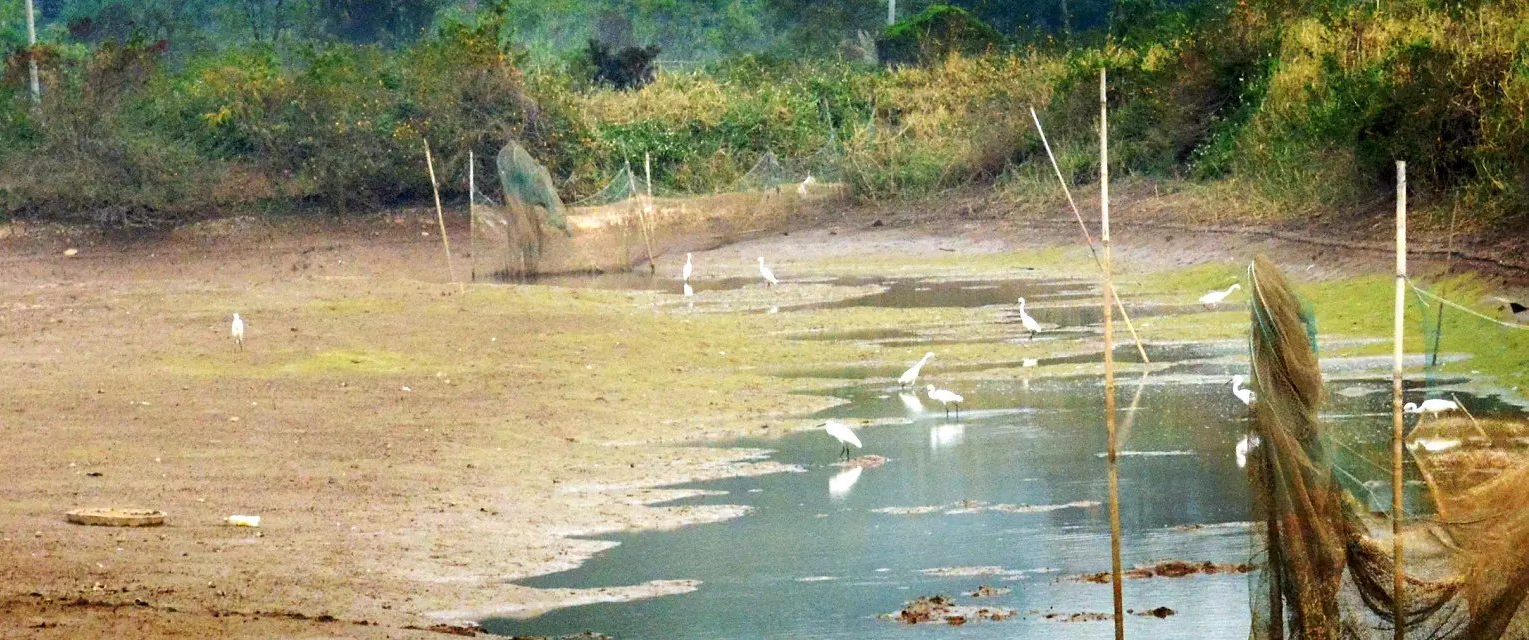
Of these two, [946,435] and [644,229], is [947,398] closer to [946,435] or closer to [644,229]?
[946,435]

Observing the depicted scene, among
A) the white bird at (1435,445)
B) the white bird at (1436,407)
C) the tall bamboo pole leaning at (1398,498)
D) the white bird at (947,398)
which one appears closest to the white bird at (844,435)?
the white bird at (947,398)

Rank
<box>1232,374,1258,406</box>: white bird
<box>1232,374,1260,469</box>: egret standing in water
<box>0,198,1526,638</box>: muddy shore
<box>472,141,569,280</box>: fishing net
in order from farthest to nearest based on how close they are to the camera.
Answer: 1. <box>472,141,569,280</box>: fishing net
2. <box>1232,374,1258,406</box>: white bird
3. <box>0,198,1526,638</box>: muddy shore
4. <box>1232,374,1260,469</box>: egret standing in water

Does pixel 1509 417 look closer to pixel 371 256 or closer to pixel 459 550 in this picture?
pixel 459 550

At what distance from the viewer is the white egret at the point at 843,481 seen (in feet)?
42.5

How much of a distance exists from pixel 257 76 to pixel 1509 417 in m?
30.8

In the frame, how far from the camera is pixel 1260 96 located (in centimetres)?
3353

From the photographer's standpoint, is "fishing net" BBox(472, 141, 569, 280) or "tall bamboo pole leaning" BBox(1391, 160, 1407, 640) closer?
"tall bamboo pole leaning" BBox(1391, 160, 1407, 640)

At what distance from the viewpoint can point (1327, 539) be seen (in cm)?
798

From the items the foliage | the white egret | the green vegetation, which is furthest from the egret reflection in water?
the foliage

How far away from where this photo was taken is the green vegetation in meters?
26.3

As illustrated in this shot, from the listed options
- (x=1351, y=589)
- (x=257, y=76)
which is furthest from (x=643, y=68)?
(x=1351, y=589)

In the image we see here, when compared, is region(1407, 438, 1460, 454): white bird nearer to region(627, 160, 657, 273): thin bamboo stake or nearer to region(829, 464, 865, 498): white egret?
region(829, 464, 865, 498): white egret

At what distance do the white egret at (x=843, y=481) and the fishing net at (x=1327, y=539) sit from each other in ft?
15.6

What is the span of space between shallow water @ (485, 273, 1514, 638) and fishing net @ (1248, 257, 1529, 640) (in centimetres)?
75
